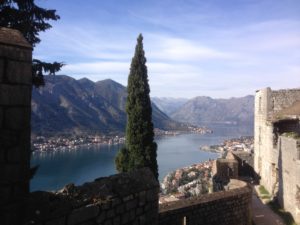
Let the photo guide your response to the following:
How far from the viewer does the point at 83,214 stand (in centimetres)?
394

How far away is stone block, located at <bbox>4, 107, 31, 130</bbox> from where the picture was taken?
339cm

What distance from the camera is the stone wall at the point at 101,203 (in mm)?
3520

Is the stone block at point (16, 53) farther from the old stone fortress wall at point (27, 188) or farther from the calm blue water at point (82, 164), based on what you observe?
the calm blue water at point (82, 164)

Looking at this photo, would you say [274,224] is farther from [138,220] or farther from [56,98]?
[56,98]

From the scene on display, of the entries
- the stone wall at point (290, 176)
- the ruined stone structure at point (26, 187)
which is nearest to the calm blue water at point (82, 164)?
the stone wall at point (290, 176)

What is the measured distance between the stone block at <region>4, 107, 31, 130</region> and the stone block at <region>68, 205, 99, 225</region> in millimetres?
1020

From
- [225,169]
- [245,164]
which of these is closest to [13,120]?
[225,169]

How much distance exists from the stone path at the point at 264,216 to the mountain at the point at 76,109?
69547mm

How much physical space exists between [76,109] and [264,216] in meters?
110

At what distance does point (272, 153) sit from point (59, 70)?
13.4 m

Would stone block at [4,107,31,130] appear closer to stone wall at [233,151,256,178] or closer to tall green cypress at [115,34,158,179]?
tall green cypress at [115,34,158,179]

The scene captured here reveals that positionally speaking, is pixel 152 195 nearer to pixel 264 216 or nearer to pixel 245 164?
pixel 264 216

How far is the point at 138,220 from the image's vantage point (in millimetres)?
4918

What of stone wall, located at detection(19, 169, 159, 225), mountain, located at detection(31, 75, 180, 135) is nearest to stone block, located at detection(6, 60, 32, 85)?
stone wall, located at detection(19, 169, 159, 225)
